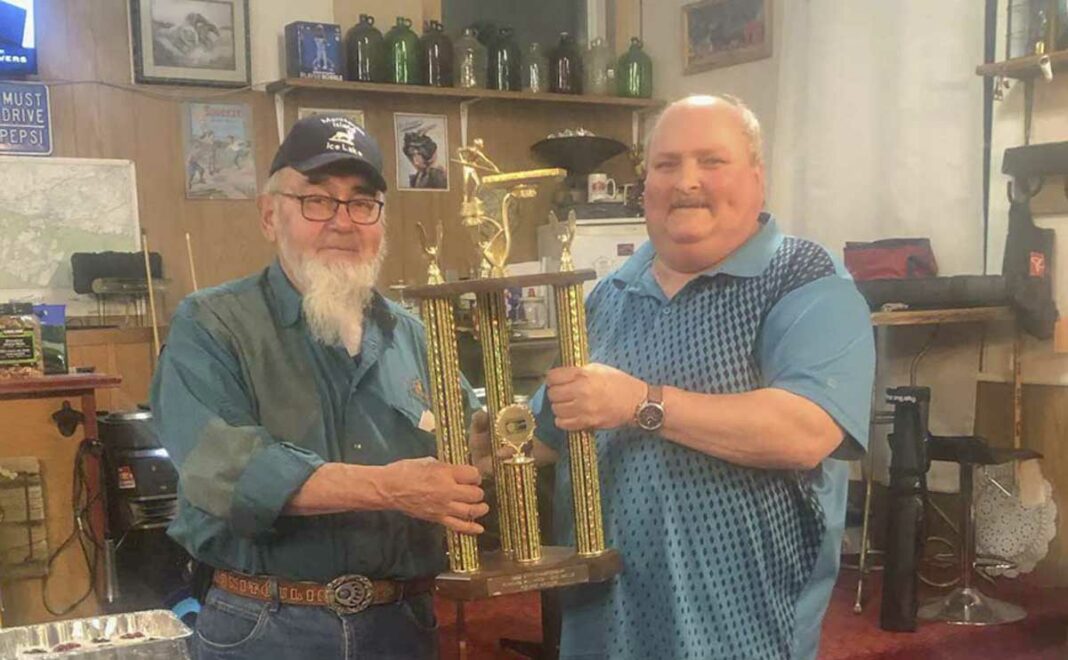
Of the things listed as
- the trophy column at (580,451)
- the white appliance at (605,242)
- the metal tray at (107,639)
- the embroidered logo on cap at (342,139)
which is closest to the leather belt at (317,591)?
the metal tray at (107,639)

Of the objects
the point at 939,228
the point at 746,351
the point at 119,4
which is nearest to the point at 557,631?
the point at 746,351

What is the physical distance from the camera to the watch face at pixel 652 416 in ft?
4.27

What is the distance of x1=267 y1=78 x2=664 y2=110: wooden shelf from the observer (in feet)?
13.5

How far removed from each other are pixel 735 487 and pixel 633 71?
3802mm

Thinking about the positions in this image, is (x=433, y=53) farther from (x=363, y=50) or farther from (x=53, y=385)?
(x=53, y=385)

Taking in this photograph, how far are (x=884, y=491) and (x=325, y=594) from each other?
2.95 m

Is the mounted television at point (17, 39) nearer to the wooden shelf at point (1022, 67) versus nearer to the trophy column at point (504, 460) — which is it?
the trophy column at point (504, 460)

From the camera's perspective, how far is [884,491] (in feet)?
13.0

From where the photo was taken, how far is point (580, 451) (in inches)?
54.7

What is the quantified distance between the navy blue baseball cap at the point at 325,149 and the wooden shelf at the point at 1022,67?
2745 mm

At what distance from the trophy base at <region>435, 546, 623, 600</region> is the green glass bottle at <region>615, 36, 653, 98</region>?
12.5 ft

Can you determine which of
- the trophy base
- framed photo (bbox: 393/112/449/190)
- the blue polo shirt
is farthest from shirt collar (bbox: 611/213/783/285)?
framed photo (bbox: 393/112/449/190)

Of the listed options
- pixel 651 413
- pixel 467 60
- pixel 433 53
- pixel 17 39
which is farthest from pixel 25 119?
pixel 651 413

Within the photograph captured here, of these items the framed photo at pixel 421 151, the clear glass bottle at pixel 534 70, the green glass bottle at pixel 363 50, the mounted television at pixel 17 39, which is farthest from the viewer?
the clear glass bottle at pixel 534 70
